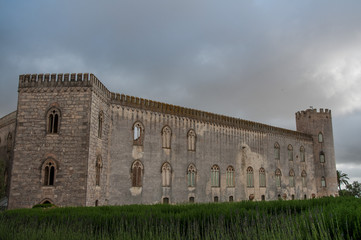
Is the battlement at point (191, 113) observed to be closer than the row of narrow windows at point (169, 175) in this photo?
No

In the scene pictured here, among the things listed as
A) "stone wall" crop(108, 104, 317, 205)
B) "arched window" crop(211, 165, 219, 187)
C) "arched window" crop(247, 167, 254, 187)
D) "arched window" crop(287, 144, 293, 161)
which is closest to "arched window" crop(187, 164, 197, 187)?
"stone wall" crop(108, 104, 317, 205)

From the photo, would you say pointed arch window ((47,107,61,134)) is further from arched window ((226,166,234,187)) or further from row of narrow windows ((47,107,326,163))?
arched window ((226,166,234,187))

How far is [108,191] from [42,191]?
5092mm

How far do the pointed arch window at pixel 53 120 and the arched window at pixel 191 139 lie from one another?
40.8 feet

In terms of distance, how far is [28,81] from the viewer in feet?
70.0

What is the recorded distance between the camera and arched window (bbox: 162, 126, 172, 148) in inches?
1079

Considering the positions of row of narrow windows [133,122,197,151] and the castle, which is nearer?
the castle

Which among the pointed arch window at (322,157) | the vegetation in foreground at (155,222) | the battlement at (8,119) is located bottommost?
the vegetation in foreground at (155,222)

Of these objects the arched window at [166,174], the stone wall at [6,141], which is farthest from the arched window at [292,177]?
the stone wall at [6,141]

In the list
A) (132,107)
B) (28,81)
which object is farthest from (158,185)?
(28,81)

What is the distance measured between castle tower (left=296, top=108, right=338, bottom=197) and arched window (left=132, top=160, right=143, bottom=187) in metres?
28.9

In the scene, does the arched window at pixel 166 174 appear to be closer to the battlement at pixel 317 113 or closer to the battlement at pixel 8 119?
the battlement at pixel 8 119

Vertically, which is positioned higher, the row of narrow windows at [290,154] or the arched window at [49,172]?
the row of narrow windows at [290,154]

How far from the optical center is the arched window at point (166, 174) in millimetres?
26791
